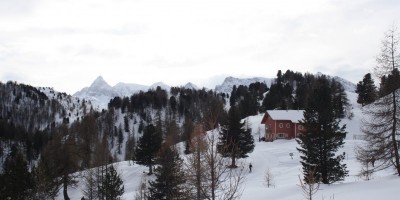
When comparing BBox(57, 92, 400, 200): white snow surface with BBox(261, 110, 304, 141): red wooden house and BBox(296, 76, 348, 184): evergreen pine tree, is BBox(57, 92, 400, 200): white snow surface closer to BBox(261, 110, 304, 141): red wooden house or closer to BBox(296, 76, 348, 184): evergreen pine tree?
BBox(296, 76, 348, 184): evergreen pine tree

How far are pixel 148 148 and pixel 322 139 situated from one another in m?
33.5

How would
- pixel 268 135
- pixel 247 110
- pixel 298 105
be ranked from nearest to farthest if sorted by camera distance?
1. pixel 268 135
2. pixel 298 105
3. pixel 247 110

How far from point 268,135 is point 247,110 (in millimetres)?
46771

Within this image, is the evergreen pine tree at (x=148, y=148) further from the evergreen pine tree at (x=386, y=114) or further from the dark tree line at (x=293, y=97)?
the dark tree line at (x=293, y=97)

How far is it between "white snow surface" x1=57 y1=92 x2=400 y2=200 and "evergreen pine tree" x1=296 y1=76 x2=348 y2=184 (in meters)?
1.19

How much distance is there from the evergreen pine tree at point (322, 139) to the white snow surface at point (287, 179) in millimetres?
1190

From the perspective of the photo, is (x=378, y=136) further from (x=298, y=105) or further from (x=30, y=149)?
(x=30, y=149)

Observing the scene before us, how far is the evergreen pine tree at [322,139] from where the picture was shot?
30.2 meters

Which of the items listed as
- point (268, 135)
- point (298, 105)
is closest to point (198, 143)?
point (268, 135)

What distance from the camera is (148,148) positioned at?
58688 millimetres

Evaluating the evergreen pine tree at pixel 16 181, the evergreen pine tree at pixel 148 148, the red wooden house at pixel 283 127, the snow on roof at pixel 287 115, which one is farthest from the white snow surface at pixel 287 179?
the evergreen pine tree at pixel 16 181

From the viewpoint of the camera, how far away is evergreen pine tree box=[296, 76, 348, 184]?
30250 mm

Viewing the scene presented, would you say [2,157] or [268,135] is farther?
[2,157]

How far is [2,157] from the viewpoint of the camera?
437 ft
